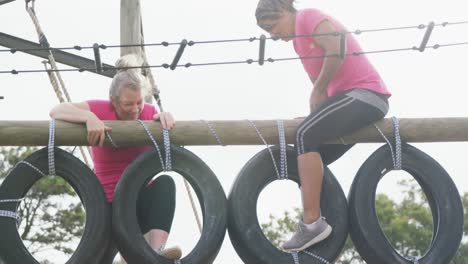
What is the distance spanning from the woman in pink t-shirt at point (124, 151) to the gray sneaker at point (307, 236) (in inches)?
25.8

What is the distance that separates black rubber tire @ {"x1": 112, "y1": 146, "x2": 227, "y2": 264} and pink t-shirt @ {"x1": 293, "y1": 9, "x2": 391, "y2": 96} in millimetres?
787

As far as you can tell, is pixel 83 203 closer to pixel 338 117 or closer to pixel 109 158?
pixel 109 158

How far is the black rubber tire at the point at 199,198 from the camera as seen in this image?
147 inches

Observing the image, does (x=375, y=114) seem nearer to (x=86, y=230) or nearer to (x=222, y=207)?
(x=222, y=207)

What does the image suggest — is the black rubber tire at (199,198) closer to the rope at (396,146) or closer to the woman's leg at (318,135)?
the woman's leg at (318,135)

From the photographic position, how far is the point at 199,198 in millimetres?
3979

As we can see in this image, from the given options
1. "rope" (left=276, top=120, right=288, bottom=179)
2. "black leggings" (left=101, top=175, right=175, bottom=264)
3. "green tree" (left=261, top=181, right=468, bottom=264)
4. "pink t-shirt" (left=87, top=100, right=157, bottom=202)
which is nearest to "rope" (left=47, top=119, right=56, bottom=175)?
"pink t-shirt" (left=87, top=100, right=157, bottom=202)

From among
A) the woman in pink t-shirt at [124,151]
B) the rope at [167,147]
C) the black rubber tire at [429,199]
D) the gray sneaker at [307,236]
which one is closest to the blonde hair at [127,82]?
the woman in pink t-shirt at [124,151]

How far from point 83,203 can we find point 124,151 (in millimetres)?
Answer: 412

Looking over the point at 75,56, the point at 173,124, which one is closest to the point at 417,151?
the point at 173,124

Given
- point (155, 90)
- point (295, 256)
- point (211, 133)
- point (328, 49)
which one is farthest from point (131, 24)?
point (295, 256)

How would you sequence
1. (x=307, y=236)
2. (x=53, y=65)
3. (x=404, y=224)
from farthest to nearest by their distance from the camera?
1. (x=404, y=224)
2. (x=53, y=65)
3. (x=307, y=236)

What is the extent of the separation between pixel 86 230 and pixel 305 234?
109cm

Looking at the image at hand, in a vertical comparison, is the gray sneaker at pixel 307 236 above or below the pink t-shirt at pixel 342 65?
below
